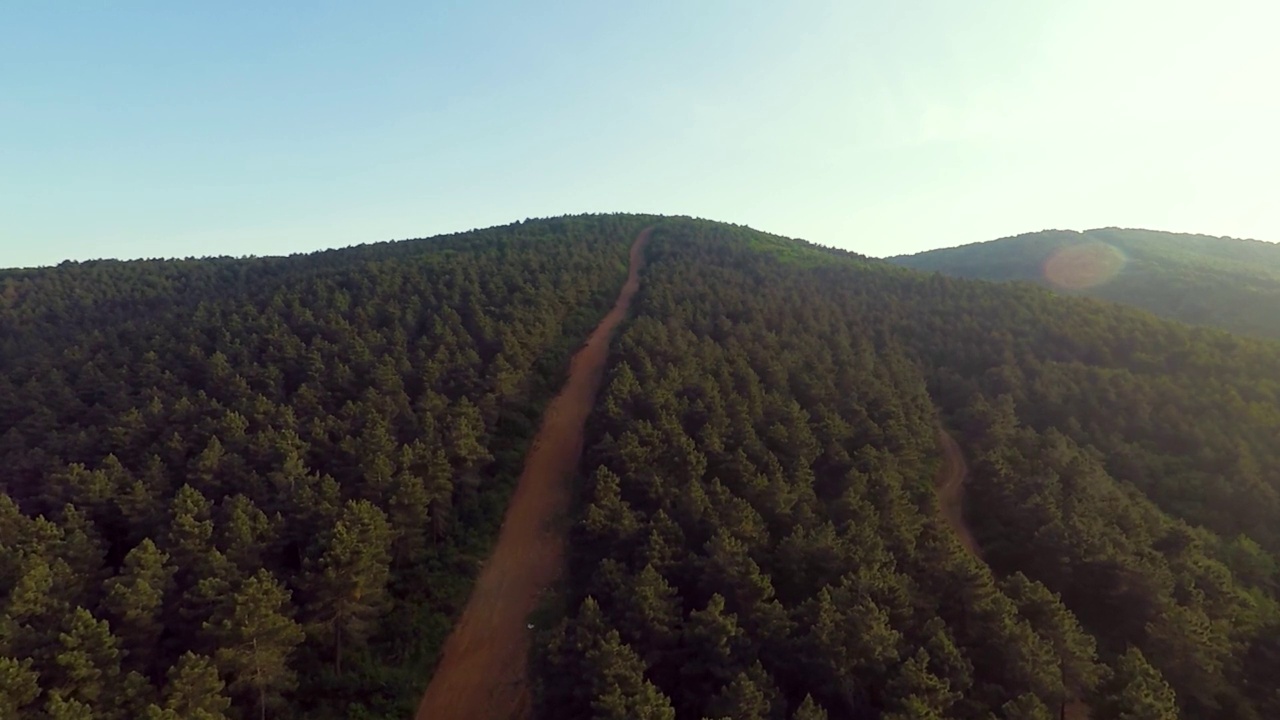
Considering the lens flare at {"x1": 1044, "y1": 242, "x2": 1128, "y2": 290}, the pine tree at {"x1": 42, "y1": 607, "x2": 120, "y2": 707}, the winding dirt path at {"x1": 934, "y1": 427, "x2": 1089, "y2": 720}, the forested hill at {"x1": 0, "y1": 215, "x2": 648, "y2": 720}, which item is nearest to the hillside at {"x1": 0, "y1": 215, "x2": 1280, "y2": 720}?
the pine tree at {"x1": 42, "y1": 607, "x2": 120, "y2": 707}

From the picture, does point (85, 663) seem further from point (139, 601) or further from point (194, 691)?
point (194, 691)

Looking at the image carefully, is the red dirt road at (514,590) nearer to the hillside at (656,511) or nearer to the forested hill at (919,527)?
the hillside at (656,511)

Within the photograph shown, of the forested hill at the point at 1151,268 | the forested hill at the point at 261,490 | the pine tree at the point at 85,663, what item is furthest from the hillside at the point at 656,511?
the forested hill at the point at 1151,268

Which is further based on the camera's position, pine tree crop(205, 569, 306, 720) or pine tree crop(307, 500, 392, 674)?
pine tree crop(307, 500, 392, 674)

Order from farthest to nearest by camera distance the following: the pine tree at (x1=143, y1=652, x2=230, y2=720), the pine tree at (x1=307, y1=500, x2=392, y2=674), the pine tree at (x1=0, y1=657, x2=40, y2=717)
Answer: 1. the pine tree at (x1=307, y1=500, x2=392, y2=674)
2. the pine tree at (x1=143, y1=652, x2=230, y2=720)
3. the pine tree at (x1=0, y1=657, x2=40, y2=717)

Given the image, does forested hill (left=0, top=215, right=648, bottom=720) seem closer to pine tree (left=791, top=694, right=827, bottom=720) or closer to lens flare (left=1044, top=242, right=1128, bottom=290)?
pine tree (left=791, top=694, right=827, bottom=720)

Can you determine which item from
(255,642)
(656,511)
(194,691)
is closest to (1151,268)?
(656,511)
